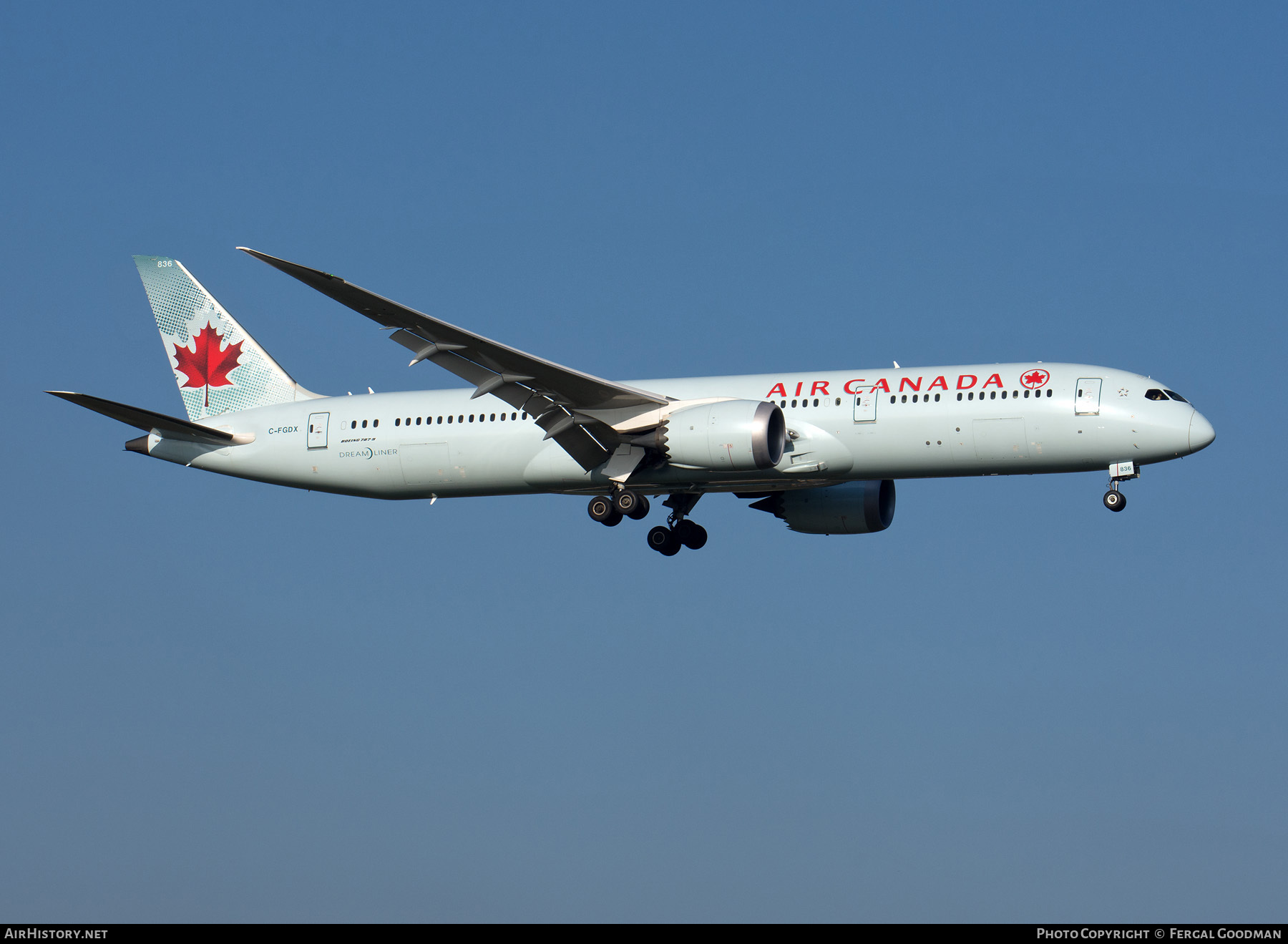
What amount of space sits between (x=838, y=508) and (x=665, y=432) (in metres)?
7.76

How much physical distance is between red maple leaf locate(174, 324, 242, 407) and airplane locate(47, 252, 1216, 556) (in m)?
0.41

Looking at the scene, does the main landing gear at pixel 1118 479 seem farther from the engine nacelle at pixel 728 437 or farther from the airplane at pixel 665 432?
the engine nacelle at pixel 728 437

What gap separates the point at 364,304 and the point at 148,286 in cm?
1675

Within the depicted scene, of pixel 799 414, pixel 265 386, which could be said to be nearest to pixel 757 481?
pixel 799 414

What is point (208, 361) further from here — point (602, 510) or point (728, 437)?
point (728, 437)

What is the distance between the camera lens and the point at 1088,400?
38.5 metres

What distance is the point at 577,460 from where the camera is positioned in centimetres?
4206

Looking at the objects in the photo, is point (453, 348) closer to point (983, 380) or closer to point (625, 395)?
point (625, 395)

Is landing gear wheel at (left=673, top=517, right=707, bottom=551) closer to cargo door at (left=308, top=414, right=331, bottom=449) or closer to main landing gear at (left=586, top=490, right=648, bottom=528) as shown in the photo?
main landing gear at (left=586, top=490, right=648, bottom=528)

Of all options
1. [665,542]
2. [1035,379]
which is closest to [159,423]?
[665,542]

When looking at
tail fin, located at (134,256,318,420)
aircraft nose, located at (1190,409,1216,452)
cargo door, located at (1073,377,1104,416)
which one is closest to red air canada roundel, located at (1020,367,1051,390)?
cargo door, located at (1073,377,1104,416)

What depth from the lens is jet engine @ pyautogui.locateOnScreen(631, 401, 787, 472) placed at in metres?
38.9

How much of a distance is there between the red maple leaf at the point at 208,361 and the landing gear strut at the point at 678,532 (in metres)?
13.5

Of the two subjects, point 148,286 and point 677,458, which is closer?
point 677,458
